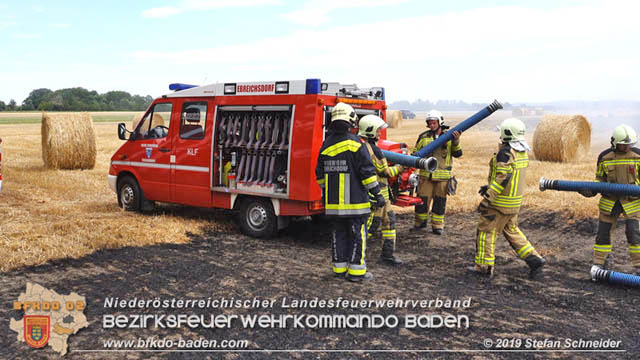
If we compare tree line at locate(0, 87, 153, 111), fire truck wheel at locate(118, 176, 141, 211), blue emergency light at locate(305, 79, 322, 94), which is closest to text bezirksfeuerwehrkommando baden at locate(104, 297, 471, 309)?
blue emergency light at locate(305, 79, 322, 94)

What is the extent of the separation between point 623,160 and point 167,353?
5765mm

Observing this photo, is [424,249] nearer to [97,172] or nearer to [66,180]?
[66,180]

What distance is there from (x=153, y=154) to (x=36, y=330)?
5180mm

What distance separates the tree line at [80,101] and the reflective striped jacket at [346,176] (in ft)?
212

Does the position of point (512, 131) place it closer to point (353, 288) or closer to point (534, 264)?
point (534, 264)

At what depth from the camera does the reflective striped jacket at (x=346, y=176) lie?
20.7 feet

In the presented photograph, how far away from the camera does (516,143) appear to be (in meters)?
6.57

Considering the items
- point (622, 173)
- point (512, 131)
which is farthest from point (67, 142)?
point (622, 173)

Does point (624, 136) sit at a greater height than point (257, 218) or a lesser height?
greater

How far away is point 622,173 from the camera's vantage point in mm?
6715

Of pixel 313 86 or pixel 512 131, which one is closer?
pixel 512 131

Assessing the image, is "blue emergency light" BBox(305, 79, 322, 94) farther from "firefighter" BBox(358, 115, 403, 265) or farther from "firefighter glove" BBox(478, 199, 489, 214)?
"firefighter glove" BBox(478, 199, 489, 214)

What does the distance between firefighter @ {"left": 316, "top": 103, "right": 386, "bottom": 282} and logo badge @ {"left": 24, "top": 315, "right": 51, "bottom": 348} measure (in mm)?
3153

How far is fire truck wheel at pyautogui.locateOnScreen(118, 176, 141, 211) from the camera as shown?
33.1 ft
